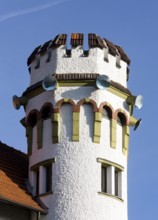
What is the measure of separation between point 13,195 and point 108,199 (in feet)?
12.1

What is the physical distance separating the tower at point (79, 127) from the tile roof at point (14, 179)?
0.52 meters

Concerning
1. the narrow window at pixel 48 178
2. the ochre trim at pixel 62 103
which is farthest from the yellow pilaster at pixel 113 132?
the narrow window at pixel 48 178

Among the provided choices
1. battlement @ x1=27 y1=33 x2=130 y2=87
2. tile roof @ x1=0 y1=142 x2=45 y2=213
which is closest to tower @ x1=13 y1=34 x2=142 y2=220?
battlement @ x1=27 y1=33 x2=130 y2=87

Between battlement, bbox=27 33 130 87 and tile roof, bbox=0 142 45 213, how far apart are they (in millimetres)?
3446

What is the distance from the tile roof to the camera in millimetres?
26828

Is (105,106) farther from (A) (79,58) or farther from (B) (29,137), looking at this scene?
(B) (29,137)

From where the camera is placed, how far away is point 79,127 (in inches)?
1121

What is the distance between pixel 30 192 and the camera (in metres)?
29.0

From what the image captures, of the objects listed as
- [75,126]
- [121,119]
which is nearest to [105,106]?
[121,119]

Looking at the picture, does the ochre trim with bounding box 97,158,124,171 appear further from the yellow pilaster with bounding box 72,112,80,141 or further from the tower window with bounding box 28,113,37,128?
the tower window with bounding box 28,113,37,128

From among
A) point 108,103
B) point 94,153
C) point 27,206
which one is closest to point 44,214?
point 27,206

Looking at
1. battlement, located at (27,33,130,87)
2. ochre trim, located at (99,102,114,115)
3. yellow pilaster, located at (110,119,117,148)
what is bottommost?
yellow pilaster, located at (110,119,117,148)

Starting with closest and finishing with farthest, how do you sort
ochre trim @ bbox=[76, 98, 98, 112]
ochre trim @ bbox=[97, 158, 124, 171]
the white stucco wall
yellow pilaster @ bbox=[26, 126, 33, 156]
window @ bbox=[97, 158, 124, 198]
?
the white stucco wall → ochre trim @ bbox=[97, 158, 124, 171] → window @ bbox=[97, 158, 124, 198] → ochre trim @ bbox=[76, 98, 98, 112] → yellow pilaster @ bbox=[26, 126, 33, 156]

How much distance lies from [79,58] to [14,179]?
5.60 m
